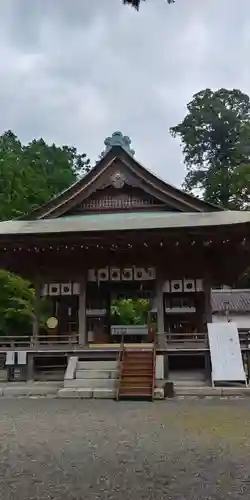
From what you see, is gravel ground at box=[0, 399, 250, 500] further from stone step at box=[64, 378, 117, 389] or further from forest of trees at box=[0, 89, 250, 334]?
forest of trees at box=[0, 89, 250, 334]

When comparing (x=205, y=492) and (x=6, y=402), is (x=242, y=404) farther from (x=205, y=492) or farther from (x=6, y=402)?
(x=205, y=492)

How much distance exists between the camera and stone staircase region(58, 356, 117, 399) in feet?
36.0

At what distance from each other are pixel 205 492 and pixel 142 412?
192 inches

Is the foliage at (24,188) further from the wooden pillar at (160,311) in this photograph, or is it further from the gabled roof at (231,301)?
the gabled roof at (231,301)

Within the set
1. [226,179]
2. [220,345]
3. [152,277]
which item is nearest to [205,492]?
[220,345]

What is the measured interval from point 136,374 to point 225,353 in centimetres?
236

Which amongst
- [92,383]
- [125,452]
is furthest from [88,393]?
[125,452]

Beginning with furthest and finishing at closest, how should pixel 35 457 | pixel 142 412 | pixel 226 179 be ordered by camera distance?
pixel 226 179, pixel 142 412, pixel 35 457

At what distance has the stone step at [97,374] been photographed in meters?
12.0

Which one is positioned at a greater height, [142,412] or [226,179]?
[226,179]

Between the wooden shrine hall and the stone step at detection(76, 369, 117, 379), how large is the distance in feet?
4.50

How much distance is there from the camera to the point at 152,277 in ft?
47.7

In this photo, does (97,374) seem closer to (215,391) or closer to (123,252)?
(215,391)

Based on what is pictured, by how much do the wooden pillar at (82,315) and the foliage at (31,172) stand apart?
1699 centimetres
